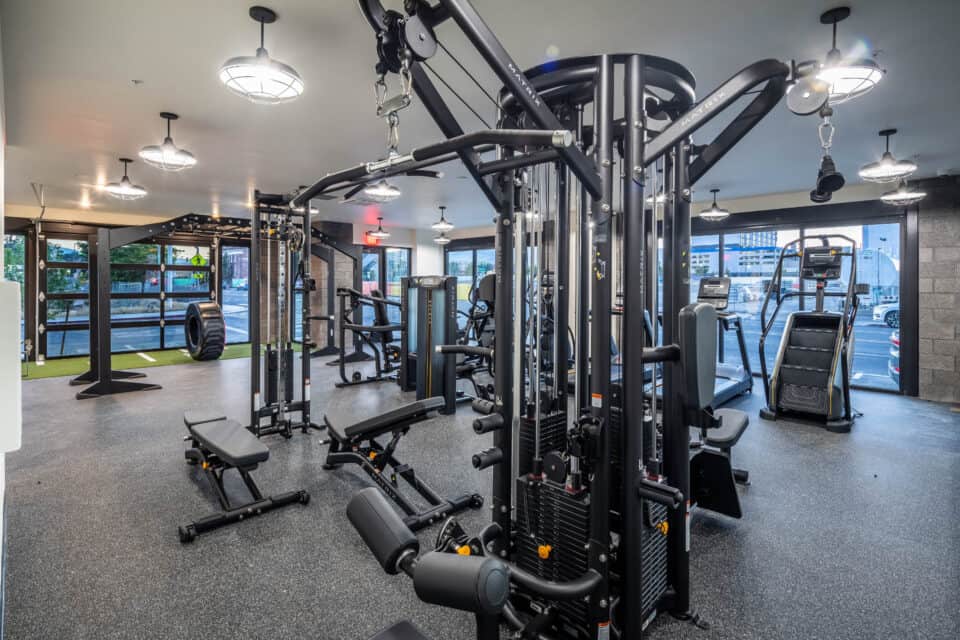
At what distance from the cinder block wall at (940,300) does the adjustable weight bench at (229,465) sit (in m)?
7.04

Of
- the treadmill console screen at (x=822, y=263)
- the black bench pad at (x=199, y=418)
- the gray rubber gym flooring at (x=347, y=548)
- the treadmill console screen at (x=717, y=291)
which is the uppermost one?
the treadmill console screen at (x=822, y=263)

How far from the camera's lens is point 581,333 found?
1.96m

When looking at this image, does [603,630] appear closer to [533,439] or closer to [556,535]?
[556,535]

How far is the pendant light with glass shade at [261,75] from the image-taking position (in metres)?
2.64

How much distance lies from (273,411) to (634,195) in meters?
3.83

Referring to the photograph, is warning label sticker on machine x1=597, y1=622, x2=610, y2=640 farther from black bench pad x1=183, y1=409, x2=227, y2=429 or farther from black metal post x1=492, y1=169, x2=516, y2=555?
black bench pad x1=183, y1=409, x2=227, y2=429

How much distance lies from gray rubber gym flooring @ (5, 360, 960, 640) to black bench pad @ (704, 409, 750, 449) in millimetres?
516

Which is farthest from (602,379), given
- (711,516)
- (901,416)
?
(901,416)

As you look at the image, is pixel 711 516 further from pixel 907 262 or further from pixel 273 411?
pixel 907 262

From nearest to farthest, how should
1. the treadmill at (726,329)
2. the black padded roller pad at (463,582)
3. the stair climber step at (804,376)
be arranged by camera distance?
the black padded roller pad at (463,582)
the stair climber step at (804,376)
the treadmill at (726,329)

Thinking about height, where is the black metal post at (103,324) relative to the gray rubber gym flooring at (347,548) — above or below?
above

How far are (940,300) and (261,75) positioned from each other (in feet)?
24.2

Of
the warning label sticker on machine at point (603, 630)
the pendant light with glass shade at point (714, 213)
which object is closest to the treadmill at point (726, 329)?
the pendant light with glass shade at point (714, 213)

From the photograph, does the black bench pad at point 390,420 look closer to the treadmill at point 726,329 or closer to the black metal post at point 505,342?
the black metal post at point 505,342
